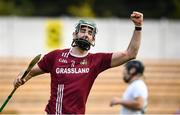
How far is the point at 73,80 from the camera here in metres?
8.23

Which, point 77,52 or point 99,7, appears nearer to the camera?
point 77,52

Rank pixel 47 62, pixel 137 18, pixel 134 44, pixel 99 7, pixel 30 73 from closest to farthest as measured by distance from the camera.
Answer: pixel 137 18 → pixel 134 44 → pixel 47 62 → pixel 30 73 → pixel 99 7

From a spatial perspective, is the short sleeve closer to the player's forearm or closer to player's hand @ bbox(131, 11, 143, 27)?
the player's forearm

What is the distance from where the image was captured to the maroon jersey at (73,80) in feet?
26.9

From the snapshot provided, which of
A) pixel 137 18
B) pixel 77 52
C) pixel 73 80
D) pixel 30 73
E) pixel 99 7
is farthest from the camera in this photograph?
pixel 99 7

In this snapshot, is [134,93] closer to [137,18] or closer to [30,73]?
[30,73]

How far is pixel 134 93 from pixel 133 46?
3.38 metres

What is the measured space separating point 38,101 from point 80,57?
12.3m

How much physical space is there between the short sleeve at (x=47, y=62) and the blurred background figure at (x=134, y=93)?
2.64m

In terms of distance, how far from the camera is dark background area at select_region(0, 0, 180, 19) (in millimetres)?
27359

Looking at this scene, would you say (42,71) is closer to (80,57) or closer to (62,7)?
(80,57)

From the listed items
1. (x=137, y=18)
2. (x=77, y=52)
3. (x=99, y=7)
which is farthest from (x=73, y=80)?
(x=99, y=7)

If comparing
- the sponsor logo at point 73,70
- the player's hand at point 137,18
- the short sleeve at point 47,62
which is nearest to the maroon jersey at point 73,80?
the sponsor logo at point 73,70

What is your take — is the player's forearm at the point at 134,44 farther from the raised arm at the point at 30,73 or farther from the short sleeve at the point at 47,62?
the raised arm at the point at 30,73
